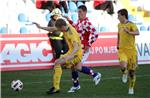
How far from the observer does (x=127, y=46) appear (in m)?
14.0

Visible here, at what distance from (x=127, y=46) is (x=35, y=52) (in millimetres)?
6840

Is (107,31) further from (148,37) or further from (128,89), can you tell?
(128,89)

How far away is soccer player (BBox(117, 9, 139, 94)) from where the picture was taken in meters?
13.7

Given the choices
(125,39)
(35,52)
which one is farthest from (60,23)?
(35,52)

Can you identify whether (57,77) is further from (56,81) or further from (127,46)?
(127,46)

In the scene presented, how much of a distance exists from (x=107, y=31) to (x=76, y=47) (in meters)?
8.63

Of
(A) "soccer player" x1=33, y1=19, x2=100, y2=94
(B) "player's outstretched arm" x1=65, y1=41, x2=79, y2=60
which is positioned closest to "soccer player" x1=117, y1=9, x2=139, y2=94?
(A) "soccer player" x1=33, y1=19, x2=100, y2=94

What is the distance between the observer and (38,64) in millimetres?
20438

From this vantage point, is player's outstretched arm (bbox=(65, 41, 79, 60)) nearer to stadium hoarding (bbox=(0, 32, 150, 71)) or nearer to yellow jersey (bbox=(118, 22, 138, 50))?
yellow jersey (bbox=(118, 22, 138, 50))

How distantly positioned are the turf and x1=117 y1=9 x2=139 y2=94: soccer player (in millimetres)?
527

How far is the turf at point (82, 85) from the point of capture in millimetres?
13594

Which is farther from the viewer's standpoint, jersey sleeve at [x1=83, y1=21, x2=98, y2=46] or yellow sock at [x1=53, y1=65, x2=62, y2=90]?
jersey sleeve at [x1=83, y1=21, x2=98, y2=46]

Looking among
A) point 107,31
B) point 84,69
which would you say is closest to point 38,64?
point 107,31

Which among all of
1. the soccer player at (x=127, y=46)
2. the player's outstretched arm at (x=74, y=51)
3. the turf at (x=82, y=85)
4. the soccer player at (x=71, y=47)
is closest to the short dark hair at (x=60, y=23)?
the soccer player at (x=71, y=47)
